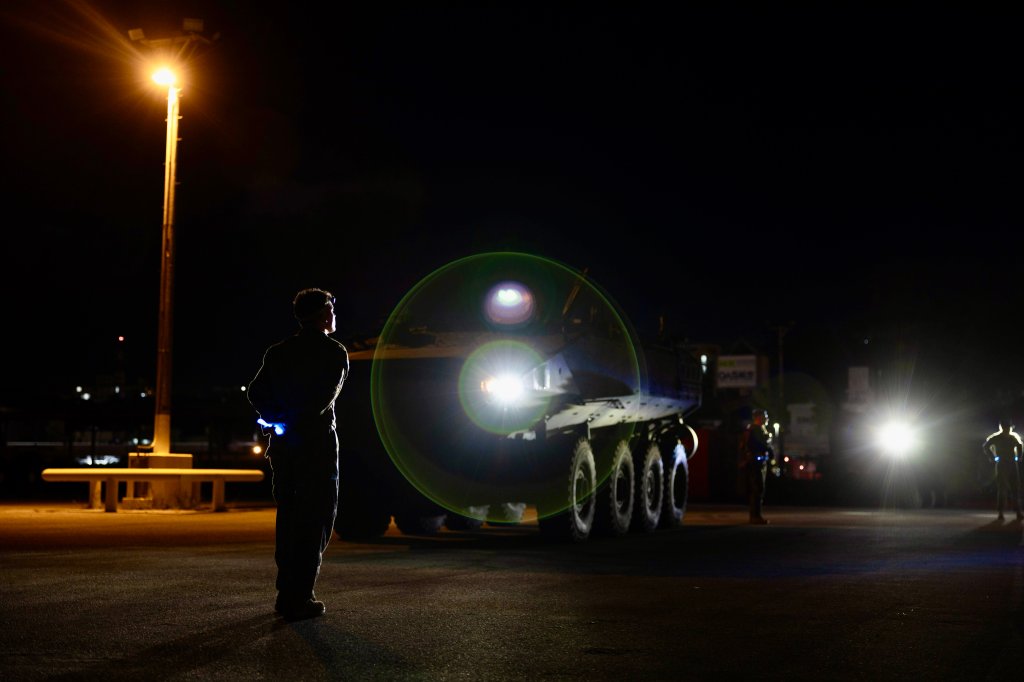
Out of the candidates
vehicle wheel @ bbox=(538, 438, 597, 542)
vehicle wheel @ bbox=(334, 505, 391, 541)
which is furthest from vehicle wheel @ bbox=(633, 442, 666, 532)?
vehicle wheel @ bbox=(334, 505, 391, 541)

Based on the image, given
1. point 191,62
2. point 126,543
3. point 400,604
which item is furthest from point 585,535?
point 191,62

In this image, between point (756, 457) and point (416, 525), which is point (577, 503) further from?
point (756, 457)

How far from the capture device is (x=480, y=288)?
1542cm

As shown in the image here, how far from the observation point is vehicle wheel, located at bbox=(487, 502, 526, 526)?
18.3 meters

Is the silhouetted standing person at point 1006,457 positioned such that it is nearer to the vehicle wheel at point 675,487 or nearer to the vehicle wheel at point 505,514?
the vehicle wheel at point 675,487

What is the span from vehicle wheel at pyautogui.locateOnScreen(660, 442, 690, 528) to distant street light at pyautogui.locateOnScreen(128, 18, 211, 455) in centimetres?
815

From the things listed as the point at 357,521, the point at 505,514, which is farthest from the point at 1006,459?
the point at 357,521

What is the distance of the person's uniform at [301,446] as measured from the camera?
7496 mm

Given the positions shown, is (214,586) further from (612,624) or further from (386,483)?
(386,483)

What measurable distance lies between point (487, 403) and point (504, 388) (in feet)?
0.80

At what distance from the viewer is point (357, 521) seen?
49.4 feet

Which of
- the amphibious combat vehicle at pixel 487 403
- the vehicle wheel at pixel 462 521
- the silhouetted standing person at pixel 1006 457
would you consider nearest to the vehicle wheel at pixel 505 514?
the vehicle wheel at pixel 462 521

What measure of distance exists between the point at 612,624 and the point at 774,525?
12.8m

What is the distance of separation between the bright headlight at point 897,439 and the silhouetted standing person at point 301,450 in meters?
27.0
